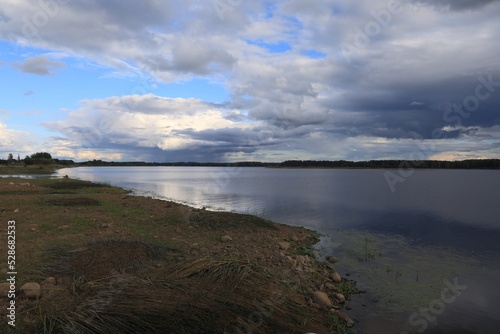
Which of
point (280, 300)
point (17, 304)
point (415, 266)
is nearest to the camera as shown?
point (17, 304)

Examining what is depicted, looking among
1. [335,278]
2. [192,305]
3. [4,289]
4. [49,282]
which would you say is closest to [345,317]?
[335,278]

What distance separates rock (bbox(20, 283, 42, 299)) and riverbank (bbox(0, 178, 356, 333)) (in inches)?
0.8

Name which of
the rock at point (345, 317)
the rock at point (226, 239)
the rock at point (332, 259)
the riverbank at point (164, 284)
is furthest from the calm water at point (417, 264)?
the rock at point (226, 239)

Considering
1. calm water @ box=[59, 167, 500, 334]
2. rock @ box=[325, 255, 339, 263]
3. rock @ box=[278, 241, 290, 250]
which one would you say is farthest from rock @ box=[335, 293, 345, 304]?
rock @ box=[278, 241, 290, 250]

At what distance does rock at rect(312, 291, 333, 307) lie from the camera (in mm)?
10045

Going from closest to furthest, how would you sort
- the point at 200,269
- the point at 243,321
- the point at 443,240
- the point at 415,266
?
the point at 243,321, the point at 200,269, the point at 415,266, the point at 443,240

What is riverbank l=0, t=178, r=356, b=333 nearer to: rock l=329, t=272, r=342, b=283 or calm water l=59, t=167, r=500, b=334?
rock l=329, t=272, r=342, b=283

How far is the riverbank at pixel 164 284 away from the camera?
259 inches

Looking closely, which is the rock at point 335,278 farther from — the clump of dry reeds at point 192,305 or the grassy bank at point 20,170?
the grassy bank at point 20,170

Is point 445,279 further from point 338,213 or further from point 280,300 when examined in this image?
point 338,213

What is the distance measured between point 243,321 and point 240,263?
7.30 feet

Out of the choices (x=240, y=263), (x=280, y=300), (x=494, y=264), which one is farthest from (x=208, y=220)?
(x=494, y=264)

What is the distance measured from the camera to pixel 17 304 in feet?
24.5

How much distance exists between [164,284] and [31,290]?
3246 mm
